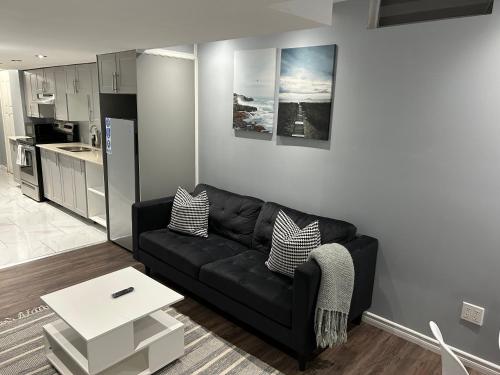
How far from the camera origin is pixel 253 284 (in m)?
2.52

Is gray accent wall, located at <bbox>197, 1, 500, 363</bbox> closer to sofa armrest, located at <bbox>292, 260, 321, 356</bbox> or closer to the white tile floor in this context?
sofa armrest, located at <bbox>292, 260, 321, 356</bbox>

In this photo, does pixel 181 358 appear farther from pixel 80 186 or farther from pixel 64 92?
pixel 64 92

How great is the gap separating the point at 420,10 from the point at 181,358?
9.24 feet

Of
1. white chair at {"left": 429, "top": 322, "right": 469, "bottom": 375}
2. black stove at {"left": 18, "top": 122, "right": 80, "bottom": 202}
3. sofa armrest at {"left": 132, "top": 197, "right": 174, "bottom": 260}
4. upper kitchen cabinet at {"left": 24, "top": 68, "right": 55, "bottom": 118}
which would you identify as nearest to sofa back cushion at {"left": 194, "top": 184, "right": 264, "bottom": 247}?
sofa armrest at {"left": 132, "top": 197, "right": 174, "bottom": 260}

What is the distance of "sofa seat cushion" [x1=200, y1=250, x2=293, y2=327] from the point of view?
→ 92.6 inches

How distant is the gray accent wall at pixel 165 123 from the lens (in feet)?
11.9

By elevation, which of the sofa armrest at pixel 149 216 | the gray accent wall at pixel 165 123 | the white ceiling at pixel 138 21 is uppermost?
the white ceiling at pixel 138 21

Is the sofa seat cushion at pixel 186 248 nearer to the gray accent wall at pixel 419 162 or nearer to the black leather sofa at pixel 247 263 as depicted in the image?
the black leather sofa at pixel 247 263

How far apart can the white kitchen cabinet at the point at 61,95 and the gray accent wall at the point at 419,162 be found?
373 cm

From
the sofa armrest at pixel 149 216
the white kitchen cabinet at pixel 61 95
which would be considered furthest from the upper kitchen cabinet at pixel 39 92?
the sofa armrest at pixel 149 216

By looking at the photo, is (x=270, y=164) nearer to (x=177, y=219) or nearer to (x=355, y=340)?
(x=177, y=219)

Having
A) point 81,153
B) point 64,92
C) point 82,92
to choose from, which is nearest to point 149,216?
point 81,153

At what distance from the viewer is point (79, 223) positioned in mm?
4914

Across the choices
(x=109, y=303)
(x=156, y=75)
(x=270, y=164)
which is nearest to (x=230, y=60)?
(x=156, y=75)
